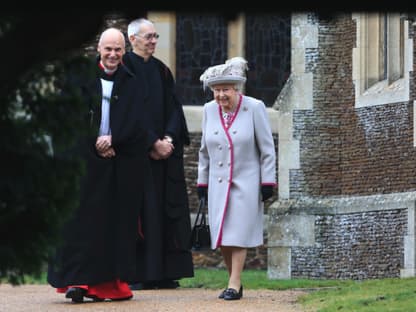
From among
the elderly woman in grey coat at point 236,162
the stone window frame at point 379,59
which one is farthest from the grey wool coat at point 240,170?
the stone window frame at point 379,59

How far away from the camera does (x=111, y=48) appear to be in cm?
1155

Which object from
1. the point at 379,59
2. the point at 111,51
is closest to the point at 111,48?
the point at 111,51

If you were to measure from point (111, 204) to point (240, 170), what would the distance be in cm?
100

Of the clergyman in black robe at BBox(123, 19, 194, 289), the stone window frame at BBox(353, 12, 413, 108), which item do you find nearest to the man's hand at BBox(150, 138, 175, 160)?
the clergyman in black robe at BBox(123, 19, 194, 289)

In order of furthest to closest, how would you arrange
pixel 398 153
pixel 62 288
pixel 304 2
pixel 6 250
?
pixel 398 153
pixel 62 288
pixel 6 250
pixel 304 2

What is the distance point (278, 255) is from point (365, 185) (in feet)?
3.85

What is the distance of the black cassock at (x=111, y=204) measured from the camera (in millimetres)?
11312

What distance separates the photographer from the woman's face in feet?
37.7

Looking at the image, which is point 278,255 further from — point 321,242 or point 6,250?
point 6,250

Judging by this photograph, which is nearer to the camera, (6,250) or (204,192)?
(6,250)

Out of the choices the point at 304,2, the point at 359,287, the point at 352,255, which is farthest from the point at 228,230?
the point at 304,2

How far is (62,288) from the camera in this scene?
37.2 feet

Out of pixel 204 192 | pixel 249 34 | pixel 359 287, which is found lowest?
pixel 359 287

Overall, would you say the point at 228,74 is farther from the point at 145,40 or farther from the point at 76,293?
the point at 76,293
